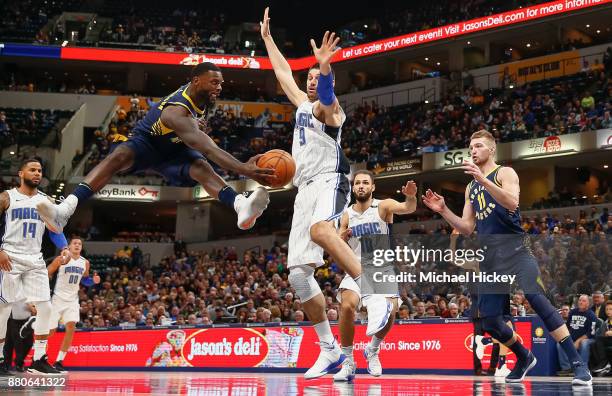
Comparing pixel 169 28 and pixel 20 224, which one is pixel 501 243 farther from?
pixel 169 28

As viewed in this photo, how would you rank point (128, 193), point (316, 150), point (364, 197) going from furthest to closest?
point (128, 193)
point (364, 197)
point (316, 150)

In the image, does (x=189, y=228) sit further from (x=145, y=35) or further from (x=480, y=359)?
(x=480, y=359)

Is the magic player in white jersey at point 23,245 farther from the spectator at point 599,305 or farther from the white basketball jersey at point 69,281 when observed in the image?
the spectator at point 599,305

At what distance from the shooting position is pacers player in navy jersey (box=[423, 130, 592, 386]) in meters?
6.65

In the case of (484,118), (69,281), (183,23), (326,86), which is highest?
(183,23)

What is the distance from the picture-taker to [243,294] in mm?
21594

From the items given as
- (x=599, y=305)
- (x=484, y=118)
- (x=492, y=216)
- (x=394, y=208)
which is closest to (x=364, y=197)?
(x=394, y=208)

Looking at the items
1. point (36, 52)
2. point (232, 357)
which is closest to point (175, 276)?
point (232, 357)

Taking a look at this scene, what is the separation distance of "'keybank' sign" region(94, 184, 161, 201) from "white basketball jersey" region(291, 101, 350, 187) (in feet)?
99.1

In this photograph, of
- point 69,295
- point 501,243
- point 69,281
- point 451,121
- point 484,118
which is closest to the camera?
point 501,243

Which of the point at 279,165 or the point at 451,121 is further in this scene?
the point at 451,121

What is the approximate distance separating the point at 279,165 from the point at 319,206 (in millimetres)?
694

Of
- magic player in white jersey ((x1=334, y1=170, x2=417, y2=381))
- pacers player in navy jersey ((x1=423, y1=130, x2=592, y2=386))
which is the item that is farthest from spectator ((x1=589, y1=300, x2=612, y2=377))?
pacers player in navy jersey ((x1=423, y1=130, x2=592, y2=386))

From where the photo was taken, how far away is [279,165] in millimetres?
5949
